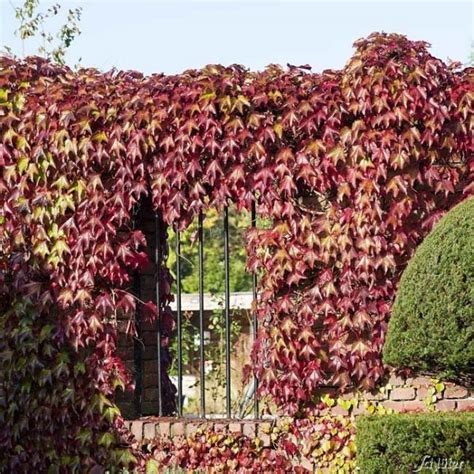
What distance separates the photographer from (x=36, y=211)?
7.36m

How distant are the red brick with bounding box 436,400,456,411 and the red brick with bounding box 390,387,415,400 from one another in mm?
171

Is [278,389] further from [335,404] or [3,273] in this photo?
Answer: [3,273]

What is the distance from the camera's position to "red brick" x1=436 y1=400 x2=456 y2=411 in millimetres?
6980

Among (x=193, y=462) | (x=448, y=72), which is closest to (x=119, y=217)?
(x=193, y=462)

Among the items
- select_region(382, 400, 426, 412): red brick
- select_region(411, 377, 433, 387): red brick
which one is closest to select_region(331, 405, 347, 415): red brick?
select_region(382, 400, 426, 412): red brick

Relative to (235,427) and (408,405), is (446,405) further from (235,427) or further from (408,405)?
(235,427)

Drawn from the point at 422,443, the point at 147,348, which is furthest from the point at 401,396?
the point at 147,348

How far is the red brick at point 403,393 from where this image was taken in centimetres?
702

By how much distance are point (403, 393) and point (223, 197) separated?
1.70 metres

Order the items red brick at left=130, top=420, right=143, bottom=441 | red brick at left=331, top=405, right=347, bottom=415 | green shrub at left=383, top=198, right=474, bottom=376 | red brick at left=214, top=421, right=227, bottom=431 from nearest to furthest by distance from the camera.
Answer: green shrub at left=383, top=198, right=474, bottom=376
red brick at left=331, top=405, right=347, bottom=415
red brick at left=214, top=421, right=227, bottom=431
red brick at left=130, top=420, right=143, bottom=441

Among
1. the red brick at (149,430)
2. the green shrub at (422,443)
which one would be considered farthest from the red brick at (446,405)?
the red brick at (149,430)

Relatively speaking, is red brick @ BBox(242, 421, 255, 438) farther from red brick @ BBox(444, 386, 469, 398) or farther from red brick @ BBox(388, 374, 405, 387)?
red brick @ BBox(444, 386, 469, 398)

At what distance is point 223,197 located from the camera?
712cm

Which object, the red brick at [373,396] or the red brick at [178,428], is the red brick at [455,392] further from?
the red brick at [178,428]
